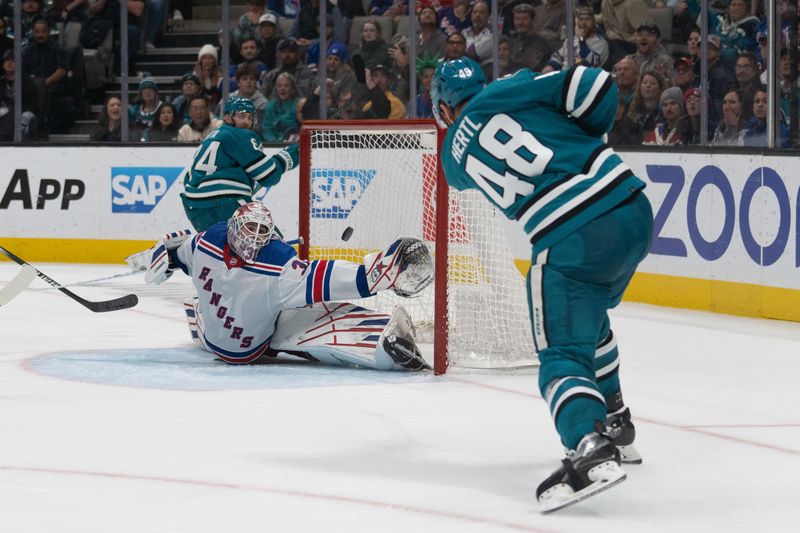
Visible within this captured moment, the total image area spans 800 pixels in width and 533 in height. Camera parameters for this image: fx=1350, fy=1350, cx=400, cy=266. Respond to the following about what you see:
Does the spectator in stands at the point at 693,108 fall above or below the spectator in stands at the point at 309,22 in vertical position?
below

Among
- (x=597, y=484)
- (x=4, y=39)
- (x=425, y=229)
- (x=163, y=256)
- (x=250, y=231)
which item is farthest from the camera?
(x=4, y=39)

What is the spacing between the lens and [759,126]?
6.65 metres

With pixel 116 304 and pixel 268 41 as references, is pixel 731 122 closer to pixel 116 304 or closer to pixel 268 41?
pixel 116 304

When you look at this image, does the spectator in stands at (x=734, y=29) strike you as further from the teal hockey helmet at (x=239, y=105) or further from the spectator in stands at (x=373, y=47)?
the teal hockey helmet at (x=239, y=105)

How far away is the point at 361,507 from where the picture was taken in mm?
2990

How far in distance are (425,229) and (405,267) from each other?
0.98 m

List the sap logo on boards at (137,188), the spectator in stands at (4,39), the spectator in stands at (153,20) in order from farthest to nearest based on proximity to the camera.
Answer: the spectator in stands at (153,20) → the spectator in stands at (4,39) → the sap logo on boards at (137,188)

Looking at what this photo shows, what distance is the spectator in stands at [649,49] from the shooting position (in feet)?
24.8

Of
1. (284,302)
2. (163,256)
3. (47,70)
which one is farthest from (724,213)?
(47,70)

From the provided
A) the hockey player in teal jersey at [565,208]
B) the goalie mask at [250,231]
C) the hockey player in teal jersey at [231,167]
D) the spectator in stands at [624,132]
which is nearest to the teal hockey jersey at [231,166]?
the hockey player in teal jersey at [231,167]

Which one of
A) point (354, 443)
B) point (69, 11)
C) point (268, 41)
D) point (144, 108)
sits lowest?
point (354, 443)

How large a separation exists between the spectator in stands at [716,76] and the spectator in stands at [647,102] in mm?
361

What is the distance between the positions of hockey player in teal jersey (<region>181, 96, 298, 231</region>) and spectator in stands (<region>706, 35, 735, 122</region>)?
2339 millimetres

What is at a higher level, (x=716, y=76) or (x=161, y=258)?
(x=716, y=76)
